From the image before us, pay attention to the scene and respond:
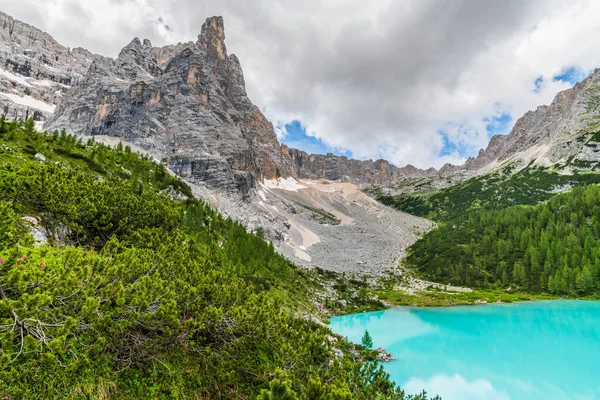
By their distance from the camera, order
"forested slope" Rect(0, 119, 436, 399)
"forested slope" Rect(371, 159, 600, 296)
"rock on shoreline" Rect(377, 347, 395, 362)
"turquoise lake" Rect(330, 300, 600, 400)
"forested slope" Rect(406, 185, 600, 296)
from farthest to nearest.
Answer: "forested slope" Rect(371, 159, 600, 296) < "forested slope" Rect(406, 185, 600, 296) < "rock on shoreline" Rect(377, 347, 395, 362) < "turquoise lake" Rect(330, 300, 600, 400) < "forested slope" Rect(0, 119, 436, 399)

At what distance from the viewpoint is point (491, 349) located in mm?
33875

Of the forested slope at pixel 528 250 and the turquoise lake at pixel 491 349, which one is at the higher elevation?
the forested slope at pixel 528 250

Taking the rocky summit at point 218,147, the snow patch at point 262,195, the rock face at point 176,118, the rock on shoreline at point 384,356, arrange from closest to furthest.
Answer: the rock on shoreline at point 384,356 < the rocky summit at point 218,147 < the rock face at point 176,118 < the snow patch at point 262,195

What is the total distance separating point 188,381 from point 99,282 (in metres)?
3.74

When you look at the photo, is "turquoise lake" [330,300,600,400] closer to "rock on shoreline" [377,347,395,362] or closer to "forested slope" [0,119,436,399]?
"rock on shoreline" [377,347,395,362]

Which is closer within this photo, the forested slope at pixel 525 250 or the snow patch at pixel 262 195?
the forested slope at pixel 525 250

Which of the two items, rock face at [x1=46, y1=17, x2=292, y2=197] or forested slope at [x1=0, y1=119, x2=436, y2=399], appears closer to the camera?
forested slope at [x1=0, y1=119, x2=436, y2=399]

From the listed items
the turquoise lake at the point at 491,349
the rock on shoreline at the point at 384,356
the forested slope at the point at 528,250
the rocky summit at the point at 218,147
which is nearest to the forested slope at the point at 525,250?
the forested slope at the point at 528,250

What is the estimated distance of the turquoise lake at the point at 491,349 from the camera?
25.2 m

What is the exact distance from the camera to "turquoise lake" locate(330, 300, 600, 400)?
25188 millimetres

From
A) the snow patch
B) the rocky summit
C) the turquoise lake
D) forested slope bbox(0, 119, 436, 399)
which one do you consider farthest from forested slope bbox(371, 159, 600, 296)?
forested slope bbox(0, 119, 436, 399)

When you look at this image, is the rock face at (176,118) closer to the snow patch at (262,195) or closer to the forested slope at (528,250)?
the snow patch at (262,195)

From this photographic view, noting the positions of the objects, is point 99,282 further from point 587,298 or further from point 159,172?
point 587,298

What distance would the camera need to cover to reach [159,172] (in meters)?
63.8
